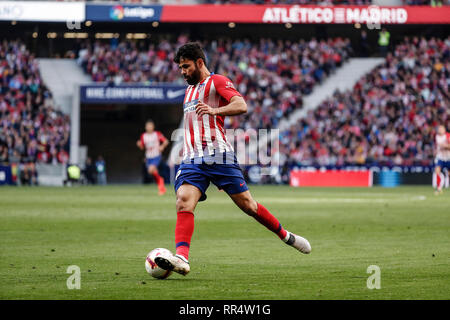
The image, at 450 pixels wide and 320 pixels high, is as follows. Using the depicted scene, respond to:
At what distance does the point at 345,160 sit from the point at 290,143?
306cm

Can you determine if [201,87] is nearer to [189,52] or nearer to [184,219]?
[189,52]

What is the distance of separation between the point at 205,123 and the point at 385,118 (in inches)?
1452

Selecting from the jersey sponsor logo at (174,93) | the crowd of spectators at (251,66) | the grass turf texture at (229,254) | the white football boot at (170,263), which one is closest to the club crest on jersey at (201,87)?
the white football boot at (170,263)

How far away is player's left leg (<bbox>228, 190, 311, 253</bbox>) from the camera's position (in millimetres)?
9203

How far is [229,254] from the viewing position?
36.7 feet

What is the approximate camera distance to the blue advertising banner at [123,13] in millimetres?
45812

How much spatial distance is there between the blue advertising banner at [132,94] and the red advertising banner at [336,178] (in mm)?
8036

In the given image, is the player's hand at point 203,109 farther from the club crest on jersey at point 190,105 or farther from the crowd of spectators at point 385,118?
the crowd of spectators at point 385,118

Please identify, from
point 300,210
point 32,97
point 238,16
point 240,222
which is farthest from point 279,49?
point 240,222

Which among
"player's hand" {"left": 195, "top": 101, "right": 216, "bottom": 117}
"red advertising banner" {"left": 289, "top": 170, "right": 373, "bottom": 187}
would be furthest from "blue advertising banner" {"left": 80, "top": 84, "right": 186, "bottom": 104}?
"player's hand" {"left": 195, "top": 101, "right": 216, "bottom": 117}

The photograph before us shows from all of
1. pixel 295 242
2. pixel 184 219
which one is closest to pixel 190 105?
pixel 184 219

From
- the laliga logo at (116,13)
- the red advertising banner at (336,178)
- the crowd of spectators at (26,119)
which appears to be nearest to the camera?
the red advertising banner at (336,178)

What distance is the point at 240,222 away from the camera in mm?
17234
